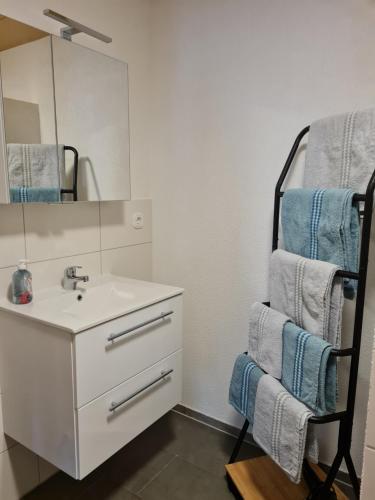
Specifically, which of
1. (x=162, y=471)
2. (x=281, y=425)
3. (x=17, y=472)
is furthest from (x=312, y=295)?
(x=17, y=472)

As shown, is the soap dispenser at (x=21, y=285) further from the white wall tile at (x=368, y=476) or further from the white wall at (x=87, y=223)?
the white wall tile at (x=368, y=476)

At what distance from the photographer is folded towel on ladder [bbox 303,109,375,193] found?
48.5 inches

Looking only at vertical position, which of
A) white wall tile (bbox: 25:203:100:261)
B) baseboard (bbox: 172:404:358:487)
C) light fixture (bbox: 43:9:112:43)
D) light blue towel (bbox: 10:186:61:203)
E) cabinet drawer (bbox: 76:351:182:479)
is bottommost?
baseboard (bbox: 172:404:358:487)

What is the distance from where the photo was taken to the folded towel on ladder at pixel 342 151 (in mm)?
1231

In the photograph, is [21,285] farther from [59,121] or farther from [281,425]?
[281,425]

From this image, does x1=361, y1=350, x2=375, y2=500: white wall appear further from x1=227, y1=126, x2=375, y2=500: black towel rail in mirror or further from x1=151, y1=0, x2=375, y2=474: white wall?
x1=151, y1=0, x2=375, y2=474: white wall

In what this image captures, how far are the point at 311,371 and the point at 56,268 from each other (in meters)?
1.08

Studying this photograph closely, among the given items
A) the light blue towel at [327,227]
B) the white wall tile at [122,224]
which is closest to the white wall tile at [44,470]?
the white wall tile at [122,224]

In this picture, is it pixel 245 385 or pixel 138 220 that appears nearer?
pixel 245 385

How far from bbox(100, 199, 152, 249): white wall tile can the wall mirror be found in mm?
80

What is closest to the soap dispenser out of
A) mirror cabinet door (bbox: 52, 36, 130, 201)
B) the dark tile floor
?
mirror cabinet door (bbox: 52, 36, 130, 201)

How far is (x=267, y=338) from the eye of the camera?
1403 mm

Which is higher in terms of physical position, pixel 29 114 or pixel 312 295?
pixel 29 114

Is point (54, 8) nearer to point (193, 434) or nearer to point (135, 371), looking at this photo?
point (135, 371)
